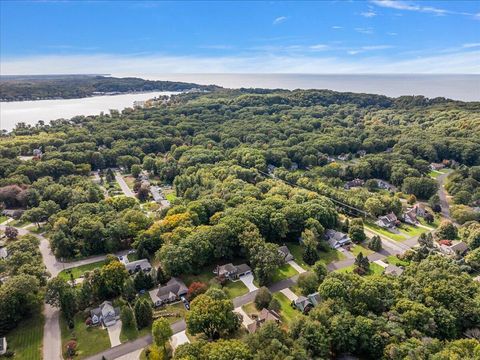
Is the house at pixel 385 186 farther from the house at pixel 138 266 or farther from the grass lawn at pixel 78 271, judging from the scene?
the grass lawn at pixel 78 271

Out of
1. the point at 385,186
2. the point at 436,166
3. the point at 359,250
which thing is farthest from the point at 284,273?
the point at 436,166

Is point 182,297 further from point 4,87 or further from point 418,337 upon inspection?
point 4,87

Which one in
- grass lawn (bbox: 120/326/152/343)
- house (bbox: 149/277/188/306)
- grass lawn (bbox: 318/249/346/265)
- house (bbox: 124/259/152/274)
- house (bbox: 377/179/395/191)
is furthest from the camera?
house (bbox: 377/179/395/191)

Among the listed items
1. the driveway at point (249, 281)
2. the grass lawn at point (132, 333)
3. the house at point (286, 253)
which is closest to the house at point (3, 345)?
the grass lawn at point (132, 333)

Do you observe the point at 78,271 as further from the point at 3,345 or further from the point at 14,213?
the point at 14,213

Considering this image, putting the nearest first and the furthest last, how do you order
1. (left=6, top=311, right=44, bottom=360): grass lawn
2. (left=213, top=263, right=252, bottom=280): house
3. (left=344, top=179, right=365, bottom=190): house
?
(left=6, top=311, right=44, bottom=360): grass lawn, (left=213, top=263, right=252, bottom=280): house, (left=344, top=179, right=365, bottom=190): house

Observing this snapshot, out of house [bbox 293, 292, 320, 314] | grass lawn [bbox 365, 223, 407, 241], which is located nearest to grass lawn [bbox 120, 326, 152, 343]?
house [bbox 293, 292, 320, 314]

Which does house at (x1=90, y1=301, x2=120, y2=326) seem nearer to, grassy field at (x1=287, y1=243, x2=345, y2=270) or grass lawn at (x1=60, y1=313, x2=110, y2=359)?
grass lawn at (x1=60, y1=313, x2=110, y2=359)
